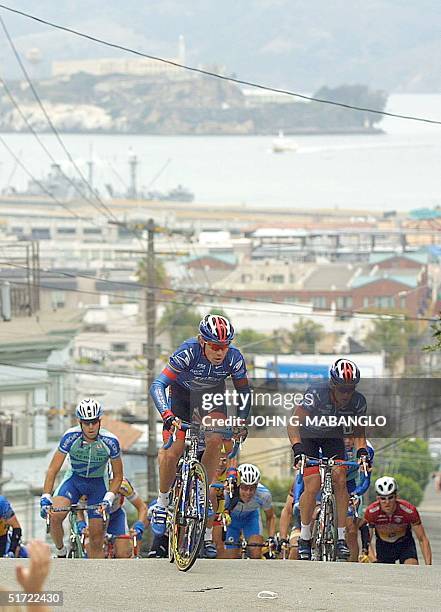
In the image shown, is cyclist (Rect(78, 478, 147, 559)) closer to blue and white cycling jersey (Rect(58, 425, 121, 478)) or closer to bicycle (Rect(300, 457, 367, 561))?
blue and white cycling jersey (Rect(58, 425, 121, 478))

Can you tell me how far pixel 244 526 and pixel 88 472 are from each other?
1465 mm

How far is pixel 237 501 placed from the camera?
41.5 ft

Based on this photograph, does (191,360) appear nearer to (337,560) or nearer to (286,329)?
(337,560)

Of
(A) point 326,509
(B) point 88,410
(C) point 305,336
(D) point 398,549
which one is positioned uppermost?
(C) point 305,336

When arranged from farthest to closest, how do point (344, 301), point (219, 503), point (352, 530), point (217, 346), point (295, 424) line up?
point (344, 301) → point (352, 530) → point (295, 424) → point (219, 503) → point (217, 346)

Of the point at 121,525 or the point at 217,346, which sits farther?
the point at 121,525

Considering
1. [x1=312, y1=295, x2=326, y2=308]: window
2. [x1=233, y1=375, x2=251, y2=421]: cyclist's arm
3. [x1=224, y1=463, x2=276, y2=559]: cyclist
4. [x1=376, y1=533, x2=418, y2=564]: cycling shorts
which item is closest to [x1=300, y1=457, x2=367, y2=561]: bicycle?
[x1=376, y1=533, x2=418, y2=564]: cycling shorts

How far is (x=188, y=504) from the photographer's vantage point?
9680 millimetres

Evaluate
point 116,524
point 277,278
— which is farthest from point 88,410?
point 277,278

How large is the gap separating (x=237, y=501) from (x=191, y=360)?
9.12ft

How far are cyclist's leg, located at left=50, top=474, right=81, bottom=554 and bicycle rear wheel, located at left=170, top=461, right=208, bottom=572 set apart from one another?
2189 millimetres

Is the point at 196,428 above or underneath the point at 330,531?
above

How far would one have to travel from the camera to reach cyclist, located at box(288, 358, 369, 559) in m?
11.1

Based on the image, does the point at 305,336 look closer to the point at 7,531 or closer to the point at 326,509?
the point at 7,531
